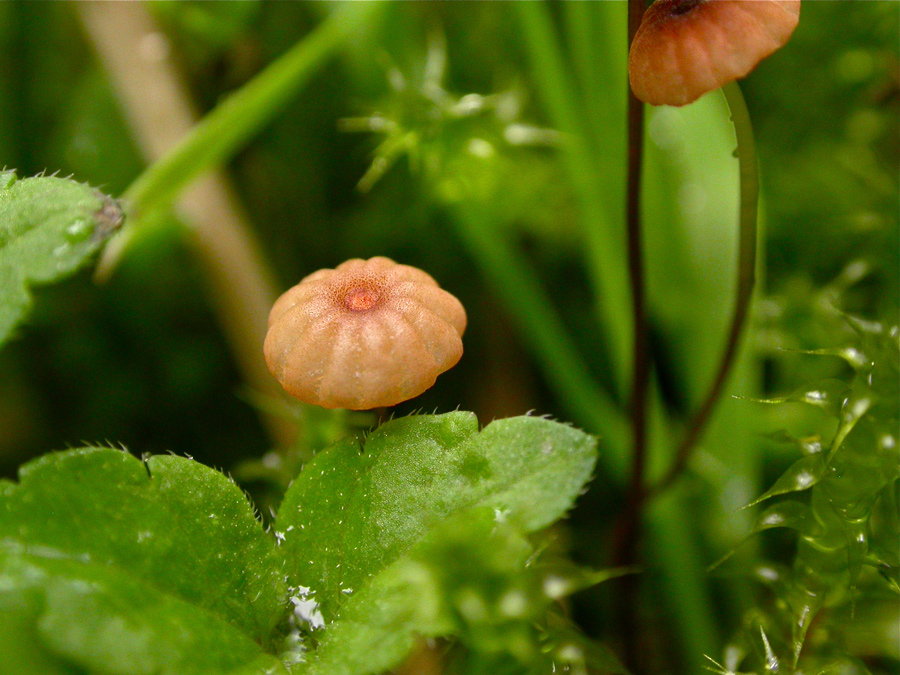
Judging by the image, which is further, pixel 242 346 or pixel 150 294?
pixel 150 294

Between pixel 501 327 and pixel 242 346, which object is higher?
pixel 242 346

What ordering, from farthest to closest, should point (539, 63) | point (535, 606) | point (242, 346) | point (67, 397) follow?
point (67, 397), point (242, 346), point (539, 63), point (535, 606)

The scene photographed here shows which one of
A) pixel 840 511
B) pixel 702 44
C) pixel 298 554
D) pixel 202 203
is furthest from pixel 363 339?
pixel 202 203

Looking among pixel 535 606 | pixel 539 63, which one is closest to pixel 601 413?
pixel 539 63

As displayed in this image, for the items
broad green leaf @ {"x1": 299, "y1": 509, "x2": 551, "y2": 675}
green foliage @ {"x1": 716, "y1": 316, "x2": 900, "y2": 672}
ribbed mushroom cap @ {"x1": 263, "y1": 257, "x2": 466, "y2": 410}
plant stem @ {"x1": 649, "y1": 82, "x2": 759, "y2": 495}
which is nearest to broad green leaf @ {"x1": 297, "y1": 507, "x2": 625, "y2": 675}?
broad green leaf @ {"x1": 299, "y1": 509, "x2": 551, "y2": 675}

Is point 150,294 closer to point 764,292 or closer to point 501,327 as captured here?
point 501,327

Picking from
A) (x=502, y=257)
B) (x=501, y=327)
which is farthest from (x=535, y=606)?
(x=501, y=327)

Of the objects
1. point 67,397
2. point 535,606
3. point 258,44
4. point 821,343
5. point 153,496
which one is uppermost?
point 258,44

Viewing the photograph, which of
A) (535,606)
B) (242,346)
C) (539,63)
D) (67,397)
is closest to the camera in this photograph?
(535,606)
